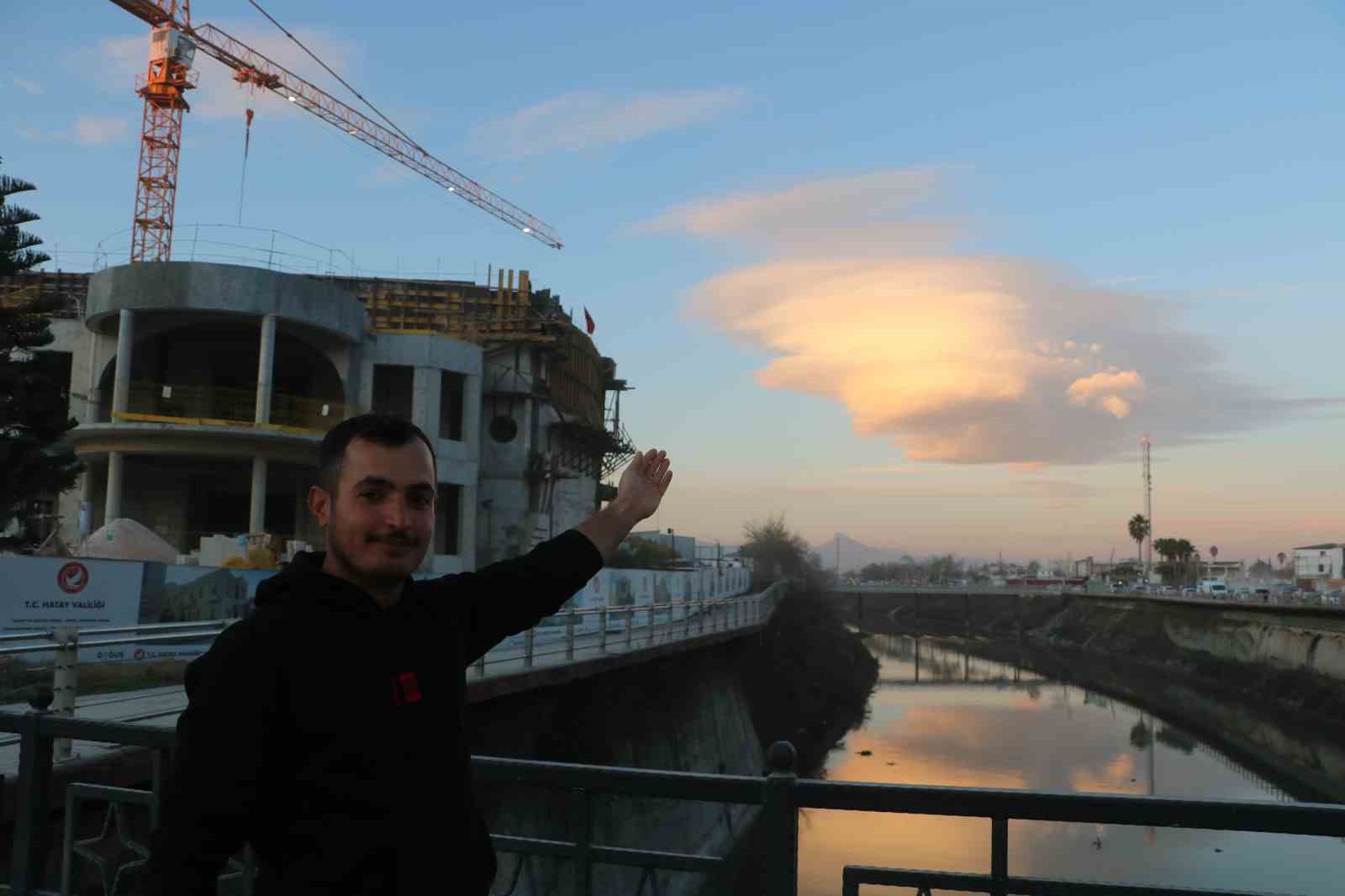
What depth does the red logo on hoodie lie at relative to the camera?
88.4 inches

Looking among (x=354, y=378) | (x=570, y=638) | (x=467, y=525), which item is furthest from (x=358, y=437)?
(x=354, y=378)

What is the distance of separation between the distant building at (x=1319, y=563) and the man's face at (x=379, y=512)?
151 m

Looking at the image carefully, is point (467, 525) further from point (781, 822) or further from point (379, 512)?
point (379, 512)

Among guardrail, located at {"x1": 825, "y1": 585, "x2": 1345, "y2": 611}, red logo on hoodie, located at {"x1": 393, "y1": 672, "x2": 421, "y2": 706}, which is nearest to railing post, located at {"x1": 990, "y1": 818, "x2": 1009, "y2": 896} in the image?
red logo on hoodie, located at {"x1": 393, "y1": 672, "x2": 421, "y2": 706}

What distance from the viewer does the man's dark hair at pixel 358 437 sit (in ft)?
8.07

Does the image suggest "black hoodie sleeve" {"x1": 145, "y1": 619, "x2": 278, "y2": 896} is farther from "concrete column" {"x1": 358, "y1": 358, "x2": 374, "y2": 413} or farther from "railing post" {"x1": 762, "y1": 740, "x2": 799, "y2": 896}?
"concrete column" {"x1": 358, "y1": 358, "x2": 374, "y2": 413}

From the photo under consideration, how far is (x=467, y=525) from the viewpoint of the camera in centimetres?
4131

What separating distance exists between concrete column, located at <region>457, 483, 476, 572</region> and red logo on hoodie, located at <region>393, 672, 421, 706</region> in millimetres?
39067

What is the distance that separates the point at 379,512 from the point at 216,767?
2.08 feet

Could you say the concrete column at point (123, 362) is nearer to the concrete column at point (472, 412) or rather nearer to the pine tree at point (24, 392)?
the pine tree at point (24, 392)

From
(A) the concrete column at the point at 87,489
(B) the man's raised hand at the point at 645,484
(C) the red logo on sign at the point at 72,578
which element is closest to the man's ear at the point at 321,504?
(B) the man's raised hand at the point at 645,484

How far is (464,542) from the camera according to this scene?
41094 mm

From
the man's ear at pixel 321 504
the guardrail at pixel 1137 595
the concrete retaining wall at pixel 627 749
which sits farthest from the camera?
the guardrail at pixel 1137 595

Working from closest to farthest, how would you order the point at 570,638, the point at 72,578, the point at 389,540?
the point at 389,540, the point at 72,578, the point at 570,638
